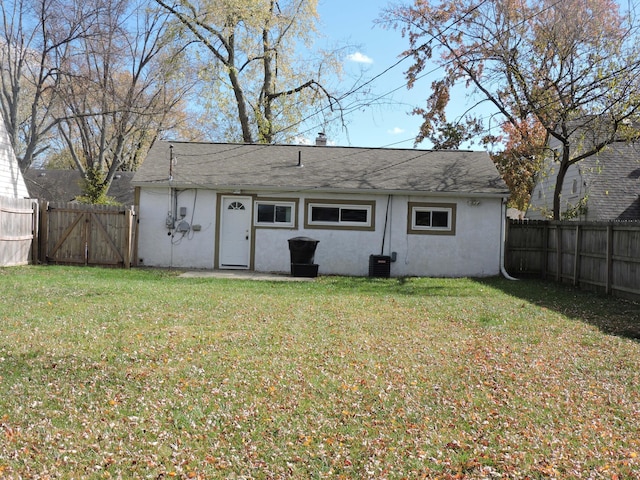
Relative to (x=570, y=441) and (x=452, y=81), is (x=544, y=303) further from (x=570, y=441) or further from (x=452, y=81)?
(x=452, y=81)

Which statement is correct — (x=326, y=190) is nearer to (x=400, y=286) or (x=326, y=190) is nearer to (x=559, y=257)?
(x=400, y=286)

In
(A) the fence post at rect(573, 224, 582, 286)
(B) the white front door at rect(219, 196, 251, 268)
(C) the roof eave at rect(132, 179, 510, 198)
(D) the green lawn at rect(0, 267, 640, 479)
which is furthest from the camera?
(B) the white front door at rect(219, 196, 251, 268)

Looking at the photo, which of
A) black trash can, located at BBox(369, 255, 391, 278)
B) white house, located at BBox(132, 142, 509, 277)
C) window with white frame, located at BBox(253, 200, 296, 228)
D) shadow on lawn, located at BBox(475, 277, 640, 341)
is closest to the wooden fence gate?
white house, located at BBox(132, 142, 509, 277)

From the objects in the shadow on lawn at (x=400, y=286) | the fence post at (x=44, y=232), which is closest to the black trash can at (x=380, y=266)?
the shadow on lawn at (x=400, y=286)

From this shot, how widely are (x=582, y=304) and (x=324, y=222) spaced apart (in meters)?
7.77

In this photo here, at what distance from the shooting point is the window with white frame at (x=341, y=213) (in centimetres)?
1736

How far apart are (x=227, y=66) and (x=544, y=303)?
21104 millimetres

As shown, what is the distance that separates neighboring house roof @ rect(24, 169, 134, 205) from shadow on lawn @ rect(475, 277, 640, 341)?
84.7ft

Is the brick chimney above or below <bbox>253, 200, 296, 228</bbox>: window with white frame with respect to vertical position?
above

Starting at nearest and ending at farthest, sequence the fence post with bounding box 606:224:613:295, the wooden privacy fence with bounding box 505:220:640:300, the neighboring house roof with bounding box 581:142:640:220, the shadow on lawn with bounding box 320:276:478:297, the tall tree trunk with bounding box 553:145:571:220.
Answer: the wooden privacy fence with bounding box 505:220:640:300, the fence post with bounding box 606:224:613:295, the shadow on lawn with bounding box 320:276:478:297, the tall tree trunk with bounding box 553:145:571:220, the neighboring house roof with bounding box 581:142:640:220

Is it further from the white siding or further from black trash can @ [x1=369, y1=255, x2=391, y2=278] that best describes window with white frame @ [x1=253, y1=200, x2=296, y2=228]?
black trash can @ [x1=369, y1=255, x2=391, y2=278]

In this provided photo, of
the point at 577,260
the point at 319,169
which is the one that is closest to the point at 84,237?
the point at 319,169

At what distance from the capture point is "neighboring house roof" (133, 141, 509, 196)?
1714 centimetres

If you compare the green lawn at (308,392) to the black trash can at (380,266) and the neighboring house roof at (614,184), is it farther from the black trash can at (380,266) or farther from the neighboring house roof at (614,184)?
the neighboring house roof at (614,184)
